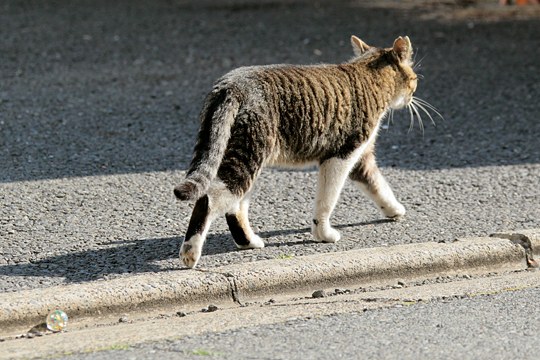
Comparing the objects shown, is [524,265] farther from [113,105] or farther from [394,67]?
[113,105]

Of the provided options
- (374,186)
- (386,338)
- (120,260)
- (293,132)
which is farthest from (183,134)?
(386,338)

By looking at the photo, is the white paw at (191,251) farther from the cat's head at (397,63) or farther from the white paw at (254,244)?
the cat's head at (397,63)

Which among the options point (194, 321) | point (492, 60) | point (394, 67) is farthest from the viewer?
point (492, 60)

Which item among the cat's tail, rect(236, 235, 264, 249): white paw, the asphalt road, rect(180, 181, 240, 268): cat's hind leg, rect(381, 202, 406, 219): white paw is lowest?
the asphalt road

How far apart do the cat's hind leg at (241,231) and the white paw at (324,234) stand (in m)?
0.35

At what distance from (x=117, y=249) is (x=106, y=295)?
3.13ft

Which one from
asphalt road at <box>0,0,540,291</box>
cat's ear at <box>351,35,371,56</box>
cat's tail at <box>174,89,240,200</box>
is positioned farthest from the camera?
cat's ear at <box>351,35,371,56</box>

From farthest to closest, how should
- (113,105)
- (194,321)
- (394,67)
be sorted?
(113,105) → (394,67) → (194,321)

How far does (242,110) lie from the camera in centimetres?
614

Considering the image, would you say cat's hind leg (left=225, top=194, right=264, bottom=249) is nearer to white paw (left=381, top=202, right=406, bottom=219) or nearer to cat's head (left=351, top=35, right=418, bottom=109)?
white paw (left=381, top=202, right=406, bottom=219)

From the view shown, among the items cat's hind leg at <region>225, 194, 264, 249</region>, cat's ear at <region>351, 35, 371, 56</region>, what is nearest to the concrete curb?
cat's hind leg at <region>225, 194, 264, 249</region>

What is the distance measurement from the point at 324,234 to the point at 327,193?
0.83 ft

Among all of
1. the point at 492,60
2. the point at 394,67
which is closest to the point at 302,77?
the point at 394,67

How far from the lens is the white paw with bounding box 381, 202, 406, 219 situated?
280 inches
